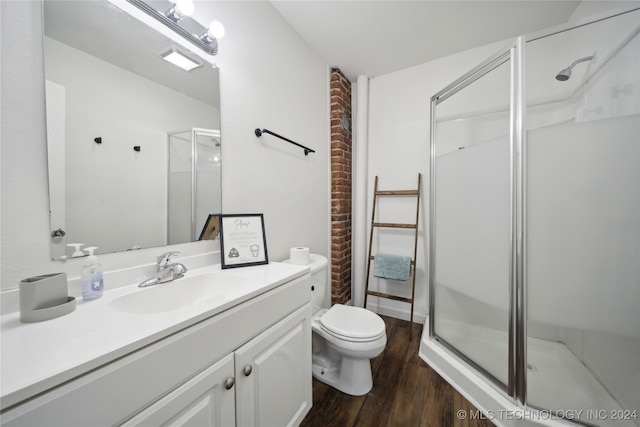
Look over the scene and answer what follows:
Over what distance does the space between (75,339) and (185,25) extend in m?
1.28

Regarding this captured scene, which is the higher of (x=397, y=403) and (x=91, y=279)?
(x=91, y=279)

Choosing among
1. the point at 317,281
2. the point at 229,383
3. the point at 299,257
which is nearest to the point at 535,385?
the point at 317,281

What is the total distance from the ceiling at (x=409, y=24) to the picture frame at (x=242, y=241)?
1474mm

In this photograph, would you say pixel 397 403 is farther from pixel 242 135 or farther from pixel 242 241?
pixel 242 135

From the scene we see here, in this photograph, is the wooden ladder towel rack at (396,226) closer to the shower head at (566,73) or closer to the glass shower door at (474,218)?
the glass shower door at (474,218)

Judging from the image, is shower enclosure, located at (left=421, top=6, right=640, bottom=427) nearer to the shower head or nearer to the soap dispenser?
the shower head

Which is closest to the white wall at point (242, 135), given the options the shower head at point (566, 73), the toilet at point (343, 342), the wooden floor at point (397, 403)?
the toilet at point (343, 342)

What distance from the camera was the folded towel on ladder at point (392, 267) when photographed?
212cm

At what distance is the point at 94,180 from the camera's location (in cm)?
88

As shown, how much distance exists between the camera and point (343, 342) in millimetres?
1393

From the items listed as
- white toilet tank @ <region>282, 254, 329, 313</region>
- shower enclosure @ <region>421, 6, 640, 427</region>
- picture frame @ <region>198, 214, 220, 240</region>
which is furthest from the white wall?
shower enclosure @ <region>421, 6, 640, 427</region>

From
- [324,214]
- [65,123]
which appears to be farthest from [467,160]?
[65,123]

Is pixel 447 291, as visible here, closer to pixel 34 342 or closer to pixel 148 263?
pixel 148 263

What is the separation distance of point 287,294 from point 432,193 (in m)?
1.38
